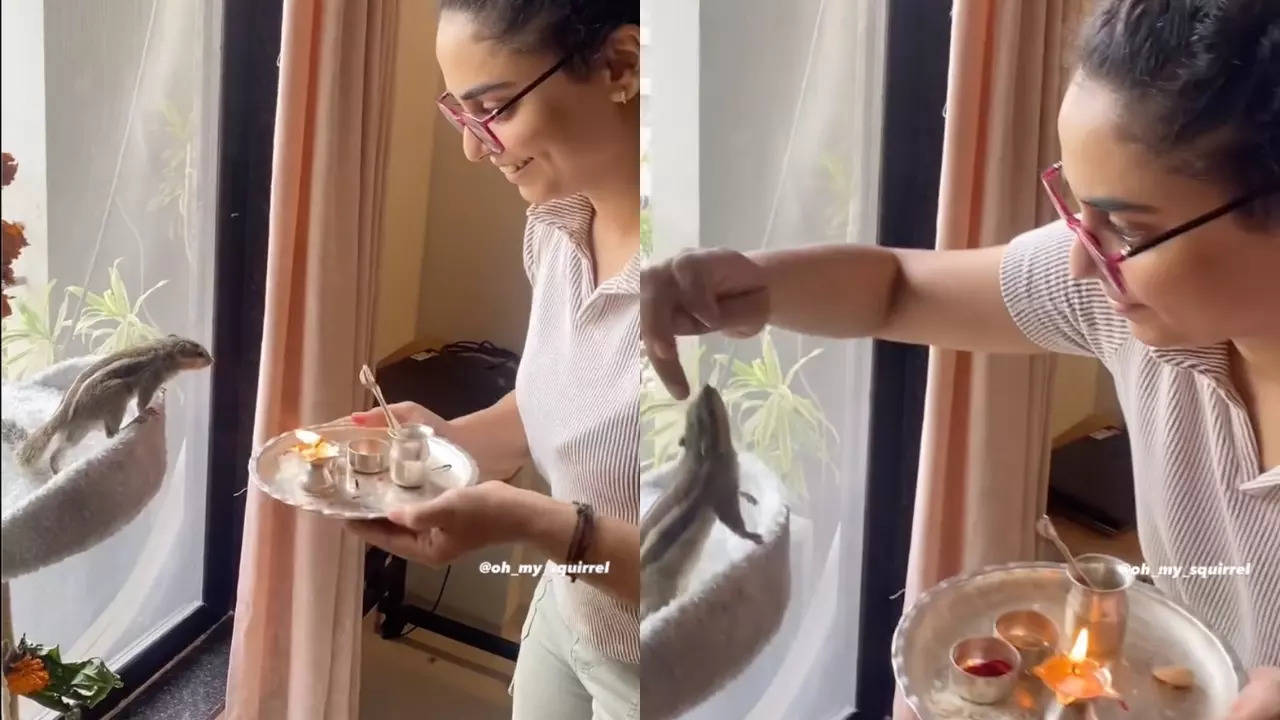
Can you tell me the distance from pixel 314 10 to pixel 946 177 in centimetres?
54

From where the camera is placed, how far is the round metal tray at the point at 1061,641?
0.71m

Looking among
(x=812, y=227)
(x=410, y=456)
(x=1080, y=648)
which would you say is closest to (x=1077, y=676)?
(x=1080, y=648)

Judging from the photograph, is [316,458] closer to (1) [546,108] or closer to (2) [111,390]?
(2) [111,390]

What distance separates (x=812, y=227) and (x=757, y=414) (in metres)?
0.17

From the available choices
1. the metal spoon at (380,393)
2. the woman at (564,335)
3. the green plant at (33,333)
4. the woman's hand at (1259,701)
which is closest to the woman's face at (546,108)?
the woman at (564,335)

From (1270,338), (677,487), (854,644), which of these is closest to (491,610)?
(677,487)

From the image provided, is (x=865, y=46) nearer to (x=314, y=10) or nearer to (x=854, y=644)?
(x=314, y=10)

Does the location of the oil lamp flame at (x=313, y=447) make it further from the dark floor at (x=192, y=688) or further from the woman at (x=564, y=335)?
the dark floor at (x=192, y=688)

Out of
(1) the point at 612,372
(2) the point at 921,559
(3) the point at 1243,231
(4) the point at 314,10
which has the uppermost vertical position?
(4) the point at 314,10

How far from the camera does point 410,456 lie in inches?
35.4

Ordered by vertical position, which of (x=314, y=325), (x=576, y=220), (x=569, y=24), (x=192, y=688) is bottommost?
(x=192, y=688)

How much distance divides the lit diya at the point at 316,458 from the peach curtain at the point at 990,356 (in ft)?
1.72

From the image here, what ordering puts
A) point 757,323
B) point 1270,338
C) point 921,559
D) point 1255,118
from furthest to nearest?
point 921,559 < point 757,323 < point 1270,338 < point 1255,118

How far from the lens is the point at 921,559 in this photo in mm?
952
